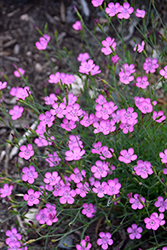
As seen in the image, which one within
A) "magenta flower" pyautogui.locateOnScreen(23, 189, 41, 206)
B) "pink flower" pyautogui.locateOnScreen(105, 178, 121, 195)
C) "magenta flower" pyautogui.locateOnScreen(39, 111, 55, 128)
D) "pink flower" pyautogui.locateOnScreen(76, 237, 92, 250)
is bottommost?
"pink flower" pyautogui.locateOnScreen(76, 237, 92, 250)

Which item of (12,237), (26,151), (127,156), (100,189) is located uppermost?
(127,156)

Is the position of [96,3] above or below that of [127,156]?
above

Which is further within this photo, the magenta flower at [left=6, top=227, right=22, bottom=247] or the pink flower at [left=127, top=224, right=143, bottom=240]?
the pink flower at [left=127, top=224, right=143, bottom=240]

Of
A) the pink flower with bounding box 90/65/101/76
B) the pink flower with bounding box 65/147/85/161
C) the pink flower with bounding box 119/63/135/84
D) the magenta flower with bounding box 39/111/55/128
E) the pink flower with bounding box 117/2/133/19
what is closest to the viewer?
the pink flower with bounding box 65/147/85/161

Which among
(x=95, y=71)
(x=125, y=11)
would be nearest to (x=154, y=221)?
(x=95, y=71)

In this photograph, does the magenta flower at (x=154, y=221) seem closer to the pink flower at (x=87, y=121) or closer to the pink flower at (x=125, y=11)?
the pink flower at (x=87, y=121)

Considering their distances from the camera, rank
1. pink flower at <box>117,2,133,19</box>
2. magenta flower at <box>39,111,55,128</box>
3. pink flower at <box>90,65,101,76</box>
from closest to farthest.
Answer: magenta flower at <box>39,111,55,128</box>
pink flower at <box>117,2,133,19</box>
pink flower at <box>90,65,101,76</box>

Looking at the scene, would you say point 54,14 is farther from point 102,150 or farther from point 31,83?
point 102,150

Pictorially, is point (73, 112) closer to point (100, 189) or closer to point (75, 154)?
point (75, 154)

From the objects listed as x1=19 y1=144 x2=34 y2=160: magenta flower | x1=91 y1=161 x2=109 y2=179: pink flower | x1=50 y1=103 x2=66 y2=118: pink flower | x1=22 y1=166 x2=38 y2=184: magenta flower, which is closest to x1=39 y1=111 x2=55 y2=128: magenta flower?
x1=50 y1=103 x2=66 y2=118: pink flower

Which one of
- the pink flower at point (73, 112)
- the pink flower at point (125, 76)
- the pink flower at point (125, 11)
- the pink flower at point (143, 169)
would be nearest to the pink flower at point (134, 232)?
the pink flower at point (143, 169)

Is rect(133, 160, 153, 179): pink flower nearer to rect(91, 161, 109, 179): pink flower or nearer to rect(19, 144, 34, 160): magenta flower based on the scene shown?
rect(91, 161, 109, 179): pink flower
